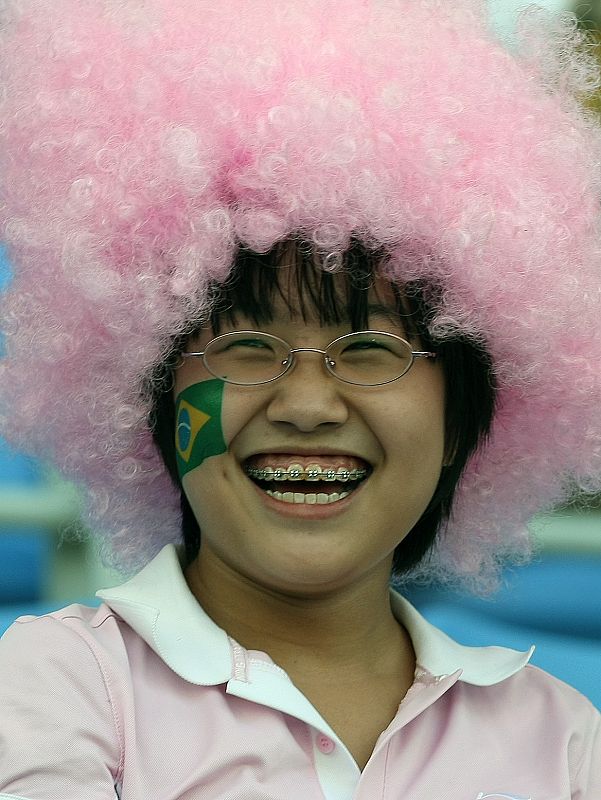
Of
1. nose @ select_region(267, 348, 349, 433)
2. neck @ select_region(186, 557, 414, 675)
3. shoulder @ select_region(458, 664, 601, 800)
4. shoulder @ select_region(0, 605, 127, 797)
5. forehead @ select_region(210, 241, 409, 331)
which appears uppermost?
forehead @ select_region(210, 241, 409, 331)

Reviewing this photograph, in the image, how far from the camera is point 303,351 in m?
1.60

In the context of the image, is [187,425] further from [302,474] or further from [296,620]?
[296,620]

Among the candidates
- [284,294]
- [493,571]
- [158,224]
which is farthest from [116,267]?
[493,571]

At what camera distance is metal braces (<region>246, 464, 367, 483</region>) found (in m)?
1.62

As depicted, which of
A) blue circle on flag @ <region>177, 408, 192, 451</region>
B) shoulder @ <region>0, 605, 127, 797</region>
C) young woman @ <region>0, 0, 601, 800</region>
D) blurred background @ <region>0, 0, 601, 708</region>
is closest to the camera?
shoulder @ <region>0, 605, 127, 797</region>

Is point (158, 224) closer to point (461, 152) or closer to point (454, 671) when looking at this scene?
point (461, 152)

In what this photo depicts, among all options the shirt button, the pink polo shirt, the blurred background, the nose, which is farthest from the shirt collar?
the blurred background

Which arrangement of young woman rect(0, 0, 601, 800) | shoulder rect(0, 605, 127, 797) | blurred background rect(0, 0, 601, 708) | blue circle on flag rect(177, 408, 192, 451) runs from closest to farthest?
shoulder rect(0, 605, 127, 797), young woman rect(0, 0, 601, 800), blue circle on flag rect(177, 408, 192, 451), blurred background rect(0, 0, 601, 708)

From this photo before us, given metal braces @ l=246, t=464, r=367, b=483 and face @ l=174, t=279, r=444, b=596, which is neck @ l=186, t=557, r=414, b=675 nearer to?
face @ l=174, t=279, r=444, b=596

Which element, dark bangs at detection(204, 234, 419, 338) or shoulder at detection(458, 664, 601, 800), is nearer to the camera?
dark bangs at detection(204, 234, 419, 338)

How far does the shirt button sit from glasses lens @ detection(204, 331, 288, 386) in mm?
438

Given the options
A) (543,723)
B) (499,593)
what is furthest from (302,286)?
(499,593)

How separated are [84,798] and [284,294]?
2.05ft

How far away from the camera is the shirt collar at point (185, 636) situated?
161 cm
